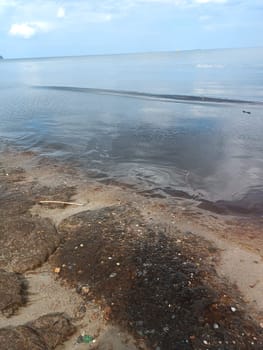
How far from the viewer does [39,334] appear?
4.61 m

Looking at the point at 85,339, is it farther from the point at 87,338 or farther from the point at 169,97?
the point at 169,97

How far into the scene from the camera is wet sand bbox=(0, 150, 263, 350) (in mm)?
4777

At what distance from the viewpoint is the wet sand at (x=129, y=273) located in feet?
15.7

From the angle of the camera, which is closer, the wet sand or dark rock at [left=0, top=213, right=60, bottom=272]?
the wet sand

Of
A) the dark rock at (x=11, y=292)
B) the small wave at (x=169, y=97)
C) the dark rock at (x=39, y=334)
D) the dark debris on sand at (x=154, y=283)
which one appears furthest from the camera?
the small wave at (x=169, y=97)

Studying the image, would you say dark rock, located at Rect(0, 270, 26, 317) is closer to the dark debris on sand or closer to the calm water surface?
the dark debris on sand

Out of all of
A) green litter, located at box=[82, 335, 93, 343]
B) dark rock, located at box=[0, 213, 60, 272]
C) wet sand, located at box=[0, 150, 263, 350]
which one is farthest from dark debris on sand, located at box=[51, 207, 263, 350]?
green litter, located at box=[82, 335, 93, 343]

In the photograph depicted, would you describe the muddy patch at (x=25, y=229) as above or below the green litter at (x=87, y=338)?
above

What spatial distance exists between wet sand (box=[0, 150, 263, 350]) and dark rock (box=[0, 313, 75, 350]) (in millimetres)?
14

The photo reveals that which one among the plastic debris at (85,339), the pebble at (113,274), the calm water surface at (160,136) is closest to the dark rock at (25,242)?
the pebble at (113,274)

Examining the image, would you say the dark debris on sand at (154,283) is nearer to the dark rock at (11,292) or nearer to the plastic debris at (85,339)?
the plastic debris at (85,339)

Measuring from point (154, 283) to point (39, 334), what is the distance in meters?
1.93

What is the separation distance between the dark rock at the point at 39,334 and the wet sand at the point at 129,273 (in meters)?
0.01

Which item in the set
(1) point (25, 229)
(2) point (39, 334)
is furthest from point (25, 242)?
(2) point (39, 334)
